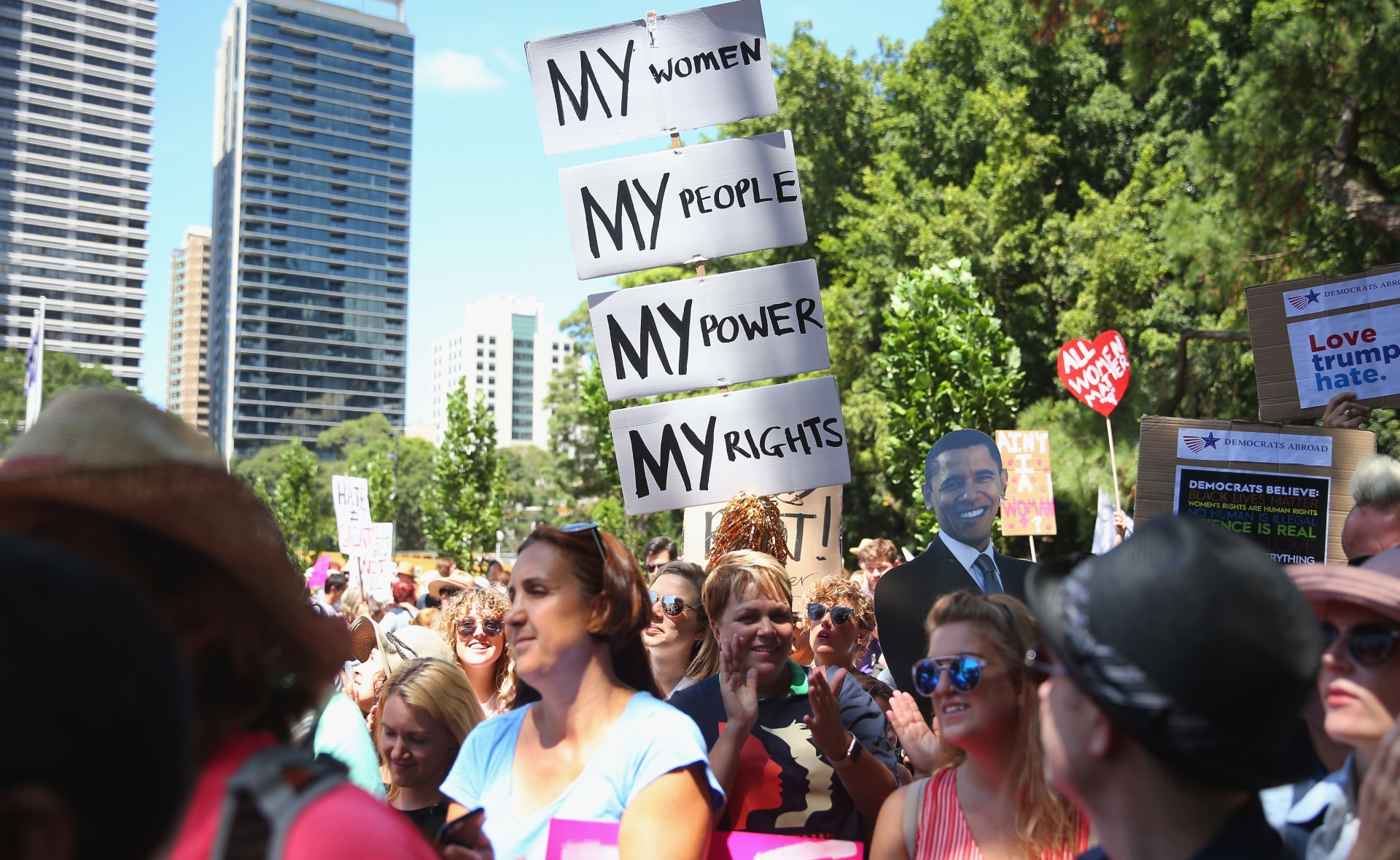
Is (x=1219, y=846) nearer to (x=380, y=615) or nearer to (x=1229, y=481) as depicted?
(x=1229, y=481)

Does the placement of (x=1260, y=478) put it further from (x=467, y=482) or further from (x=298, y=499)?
(x=298, y=499)

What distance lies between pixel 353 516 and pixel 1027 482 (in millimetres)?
9187

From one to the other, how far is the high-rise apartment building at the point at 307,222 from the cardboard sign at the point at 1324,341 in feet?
492

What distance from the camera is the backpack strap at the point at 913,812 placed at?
248cm

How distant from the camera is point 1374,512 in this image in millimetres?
3648

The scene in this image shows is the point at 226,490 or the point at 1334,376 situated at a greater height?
the point at 1334,376

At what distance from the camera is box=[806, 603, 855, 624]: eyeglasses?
4.42 metres

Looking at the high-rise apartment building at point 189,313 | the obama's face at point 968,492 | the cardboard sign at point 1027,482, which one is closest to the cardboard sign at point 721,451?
the obama's face at point 968,492

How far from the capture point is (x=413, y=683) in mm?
3436

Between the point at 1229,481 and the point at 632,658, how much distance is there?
3146 millimetres

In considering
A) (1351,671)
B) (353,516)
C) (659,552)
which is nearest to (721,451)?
(1351,671)

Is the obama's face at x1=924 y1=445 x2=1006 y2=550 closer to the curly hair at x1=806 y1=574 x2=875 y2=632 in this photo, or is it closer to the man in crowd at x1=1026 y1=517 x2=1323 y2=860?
the curly hair at x1=806 y1=574 x2=875 y2=632

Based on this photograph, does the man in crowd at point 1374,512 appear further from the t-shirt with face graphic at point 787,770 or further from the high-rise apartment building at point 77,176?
the high-rise apartment building at point 77,176

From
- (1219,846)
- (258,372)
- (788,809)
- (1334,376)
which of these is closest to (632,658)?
(788,809)
